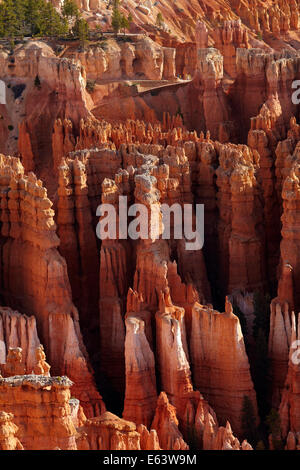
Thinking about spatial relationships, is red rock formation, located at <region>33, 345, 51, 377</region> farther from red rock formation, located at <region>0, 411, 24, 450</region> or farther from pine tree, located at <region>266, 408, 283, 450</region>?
pine tree, located at <region>266, 408, 283, 450</region>

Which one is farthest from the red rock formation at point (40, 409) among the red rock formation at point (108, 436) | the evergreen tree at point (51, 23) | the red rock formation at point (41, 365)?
the evergreen tree at point (51, 23)

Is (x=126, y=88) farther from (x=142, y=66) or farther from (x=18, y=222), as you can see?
(x=18, y=222)

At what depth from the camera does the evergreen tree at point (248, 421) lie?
37500 mm

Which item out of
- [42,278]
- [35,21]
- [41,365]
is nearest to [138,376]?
[41,365]

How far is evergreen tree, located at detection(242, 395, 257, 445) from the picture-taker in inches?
1476

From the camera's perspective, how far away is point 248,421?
37719 millimetres

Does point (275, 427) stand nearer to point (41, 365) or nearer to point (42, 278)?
point (41, 365)

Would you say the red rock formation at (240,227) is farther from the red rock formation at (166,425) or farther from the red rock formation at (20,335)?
the red rock formation at (20,335)

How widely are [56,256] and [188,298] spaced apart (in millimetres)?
3829

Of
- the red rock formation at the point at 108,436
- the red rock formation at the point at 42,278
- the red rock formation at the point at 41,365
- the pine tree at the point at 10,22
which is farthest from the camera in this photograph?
the pine tree at the point at 10,22

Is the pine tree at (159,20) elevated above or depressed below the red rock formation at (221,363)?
above

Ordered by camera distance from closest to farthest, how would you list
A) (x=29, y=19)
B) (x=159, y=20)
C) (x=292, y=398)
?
(x=292, y=398) → (x=29, y=19) → (x=159, y=20)

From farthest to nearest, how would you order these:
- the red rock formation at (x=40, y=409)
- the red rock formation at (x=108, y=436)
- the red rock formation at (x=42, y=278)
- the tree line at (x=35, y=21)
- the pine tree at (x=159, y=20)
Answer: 1. the pine tree at (x=159, y=20)
2. the tree line at (x=35, y=21)
3. the red rock formation at (x=42, y=278)
4. the red rock formation at (x=108, y=436)
5. the red rock formation at (x=40, y=409)

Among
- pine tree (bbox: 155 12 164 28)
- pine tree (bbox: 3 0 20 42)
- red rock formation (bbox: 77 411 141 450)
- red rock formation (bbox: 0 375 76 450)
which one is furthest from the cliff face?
red rock formation (bbox: 0 375 76 450)
